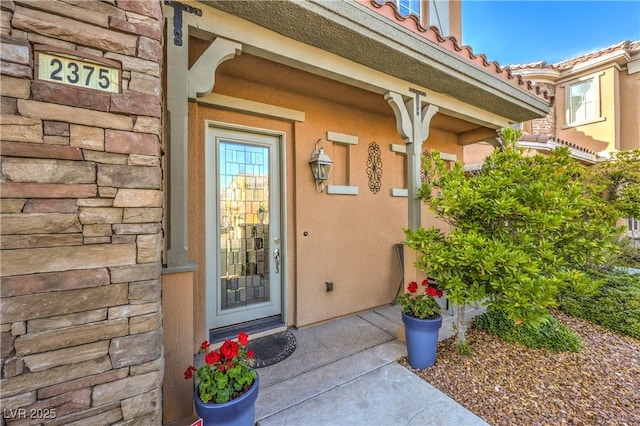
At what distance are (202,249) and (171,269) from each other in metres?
1.15

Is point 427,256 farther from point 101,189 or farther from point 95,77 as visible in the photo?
point 95,77

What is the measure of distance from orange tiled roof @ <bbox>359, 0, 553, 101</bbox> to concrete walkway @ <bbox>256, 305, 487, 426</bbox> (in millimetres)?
3198

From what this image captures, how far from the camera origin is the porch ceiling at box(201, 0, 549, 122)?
83.7 inches

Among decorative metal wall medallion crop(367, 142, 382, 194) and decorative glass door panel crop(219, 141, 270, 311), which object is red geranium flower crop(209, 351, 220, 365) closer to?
decorative glass door panel crop(219, 141, 270, 311)

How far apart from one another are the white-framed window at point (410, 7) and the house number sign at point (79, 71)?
437 cm

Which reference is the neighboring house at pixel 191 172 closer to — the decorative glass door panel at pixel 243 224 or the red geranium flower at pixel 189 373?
the decorative glass door panel at pixel 243 224

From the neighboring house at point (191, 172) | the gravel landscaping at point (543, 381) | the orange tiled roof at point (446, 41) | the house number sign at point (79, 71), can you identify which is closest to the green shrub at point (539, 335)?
the gravel landscaping at point (543, 381)

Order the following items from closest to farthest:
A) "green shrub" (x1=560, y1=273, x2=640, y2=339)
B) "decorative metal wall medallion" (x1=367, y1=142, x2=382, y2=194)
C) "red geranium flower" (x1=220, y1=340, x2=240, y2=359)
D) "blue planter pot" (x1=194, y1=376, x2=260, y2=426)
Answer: "blue planter pot" (x1=194, y1=376, x2=260, y2=426) → "red geranium flower" (x1=220, y1=340, x2=240, y2=359) → "green shrub" (x1=560, y1=273, x2=640, y2=339) → "decorative metal wall medallion" (x1=367, y1=142, x2=382, y2=194)

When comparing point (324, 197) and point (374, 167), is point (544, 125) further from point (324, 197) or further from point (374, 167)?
point (324, 197)

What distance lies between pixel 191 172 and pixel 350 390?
7.90 ft

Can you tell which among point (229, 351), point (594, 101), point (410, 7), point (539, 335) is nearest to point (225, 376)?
point (229, 351)

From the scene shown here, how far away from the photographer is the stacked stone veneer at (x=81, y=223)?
1173 millimetres

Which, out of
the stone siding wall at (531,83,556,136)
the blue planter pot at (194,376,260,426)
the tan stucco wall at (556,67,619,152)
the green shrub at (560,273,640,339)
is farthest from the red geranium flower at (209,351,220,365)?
the tan stucco wall at (556,67,619,152)

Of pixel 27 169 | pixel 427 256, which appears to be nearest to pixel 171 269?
pixel 27 169
